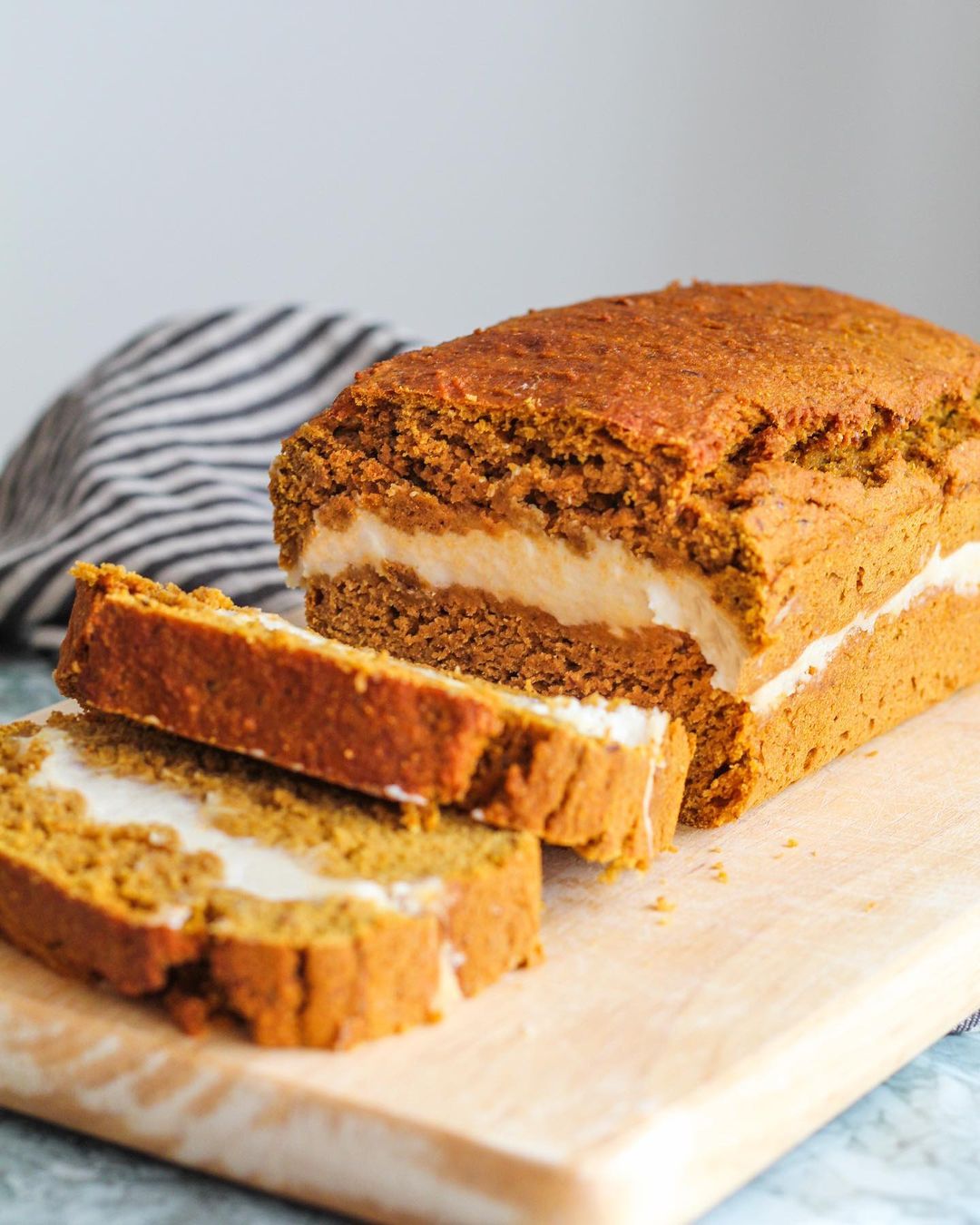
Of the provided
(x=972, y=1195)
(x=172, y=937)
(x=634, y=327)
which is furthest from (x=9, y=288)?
(x=972, y=1195)

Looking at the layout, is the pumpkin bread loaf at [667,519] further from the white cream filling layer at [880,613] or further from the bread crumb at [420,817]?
the bread crumb at [420,817]

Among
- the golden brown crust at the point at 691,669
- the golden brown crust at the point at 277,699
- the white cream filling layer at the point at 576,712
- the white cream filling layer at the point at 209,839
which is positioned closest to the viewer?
the white cream filling layer at the point at 209,839

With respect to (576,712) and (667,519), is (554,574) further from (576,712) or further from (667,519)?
(576,712)

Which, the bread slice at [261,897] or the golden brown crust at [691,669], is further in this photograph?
the golden brown crust at [691,669]

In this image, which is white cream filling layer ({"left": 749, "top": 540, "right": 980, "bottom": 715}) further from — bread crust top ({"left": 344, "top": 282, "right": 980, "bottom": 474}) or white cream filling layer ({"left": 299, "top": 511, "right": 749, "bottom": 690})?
bread crust top ({"left": 344, "top": 282, "right": 980, "bottom": 474})

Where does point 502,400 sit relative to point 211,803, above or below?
above

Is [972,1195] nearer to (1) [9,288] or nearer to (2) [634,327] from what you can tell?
(2) [634,327]

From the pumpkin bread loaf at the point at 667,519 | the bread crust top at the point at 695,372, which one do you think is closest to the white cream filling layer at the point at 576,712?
the pumpkin bread loaf at the point at 667,519

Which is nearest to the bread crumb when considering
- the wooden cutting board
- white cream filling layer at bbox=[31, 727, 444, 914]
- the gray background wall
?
white cream filling layer at bbox=[31, 727, 444, 914]
